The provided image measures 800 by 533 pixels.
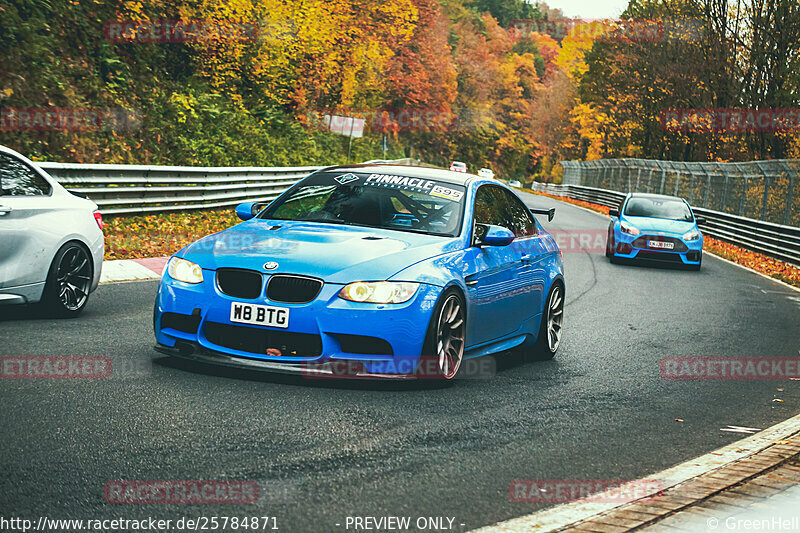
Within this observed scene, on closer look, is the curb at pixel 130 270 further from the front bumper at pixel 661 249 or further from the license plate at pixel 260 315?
the front bumper at pixel 661 249

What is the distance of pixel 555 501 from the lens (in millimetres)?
4574

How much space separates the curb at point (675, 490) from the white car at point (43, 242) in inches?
231

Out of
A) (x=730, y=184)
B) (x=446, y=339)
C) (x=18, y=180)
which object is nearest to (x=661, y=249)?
(x=730, y=184)

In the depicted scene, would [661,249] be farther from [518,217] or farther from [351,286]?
[351,286]

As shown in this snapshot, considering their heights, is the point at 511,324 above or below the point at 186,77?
below

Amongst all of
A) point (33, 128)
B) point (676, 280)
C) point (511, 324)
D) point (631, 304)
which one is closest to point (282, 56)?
point (33, 128)

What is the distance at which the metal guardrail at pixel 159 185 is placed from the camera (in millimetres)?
16734

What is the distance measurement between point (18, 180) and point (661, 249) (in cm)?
1448

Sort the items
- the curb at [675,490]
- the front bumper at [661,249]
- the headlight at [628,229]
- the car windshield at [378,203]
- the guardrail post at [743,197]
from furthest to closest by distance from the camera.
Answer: the guardrail post at [743,197] → the headlight at [628,229] → the front bumper at [661,249] → the car windshield at [378,203] → the curb at [675,490]

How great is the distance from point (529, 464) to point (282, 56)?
103ft

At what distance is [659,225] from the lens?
67.4 feet

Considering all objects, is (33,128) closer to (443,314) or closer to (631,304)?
(631,304)

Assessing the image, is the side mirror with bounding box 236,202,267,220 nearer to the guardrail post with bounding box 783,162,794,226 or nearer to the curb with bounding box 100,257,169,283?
the curb with bounding box 100,257,169,283

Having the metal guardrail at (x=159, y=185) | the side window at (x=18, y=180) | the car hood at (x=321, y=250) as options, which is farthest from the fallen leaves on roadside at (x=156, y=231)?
the car hood at (x=321, y=250)
